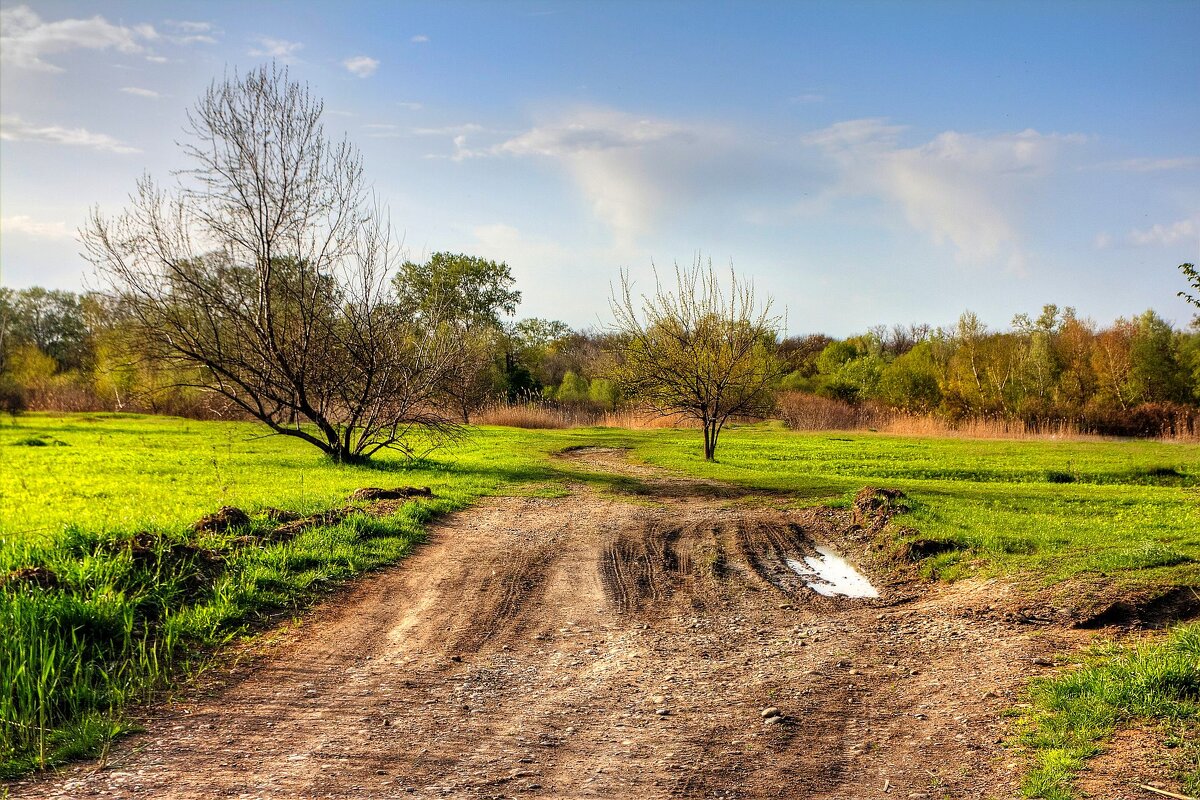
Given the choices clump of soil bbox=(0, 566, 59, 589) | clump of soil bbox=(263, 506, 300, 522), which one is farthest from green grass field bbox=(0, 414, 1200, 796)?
clump of soil bbox=(263, 506, 300, 522)

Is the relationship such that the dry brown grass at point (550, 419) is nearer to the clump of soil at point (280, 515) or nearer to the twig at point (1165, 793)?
the clump of soil at point (280, 515)

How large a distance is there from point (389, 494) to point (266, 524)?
3371mm

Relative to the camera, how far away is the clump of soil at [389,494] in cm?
1277

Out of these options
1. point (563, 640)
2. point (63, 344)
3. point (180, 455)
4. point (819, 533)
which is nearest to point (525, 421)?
point (180, 455)

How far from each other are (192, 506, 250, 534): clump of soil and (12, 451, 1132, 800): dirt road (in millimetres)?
2347

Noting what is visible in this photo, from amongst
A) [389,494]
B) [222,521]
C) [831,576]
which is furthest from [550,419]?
[831,576]

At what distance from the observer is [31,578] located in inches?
251

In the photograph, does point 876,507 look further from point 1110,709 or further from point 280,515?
point 280,515

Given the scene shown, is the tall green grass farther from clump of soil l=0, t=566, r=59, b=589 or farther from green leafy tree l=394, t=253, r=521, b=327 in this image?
green leafy tree l=394, t=253, r=521, b=327

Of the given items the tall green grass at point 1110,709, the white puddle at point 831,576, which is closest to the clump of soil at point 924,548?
the white puddle at point 831,576

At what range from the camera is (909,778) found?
4.09m

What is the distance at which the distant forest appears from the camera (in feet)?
135

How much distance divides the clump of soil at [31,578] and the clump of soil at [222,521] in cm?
235

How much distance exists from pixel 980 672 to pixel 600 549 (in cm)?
511
